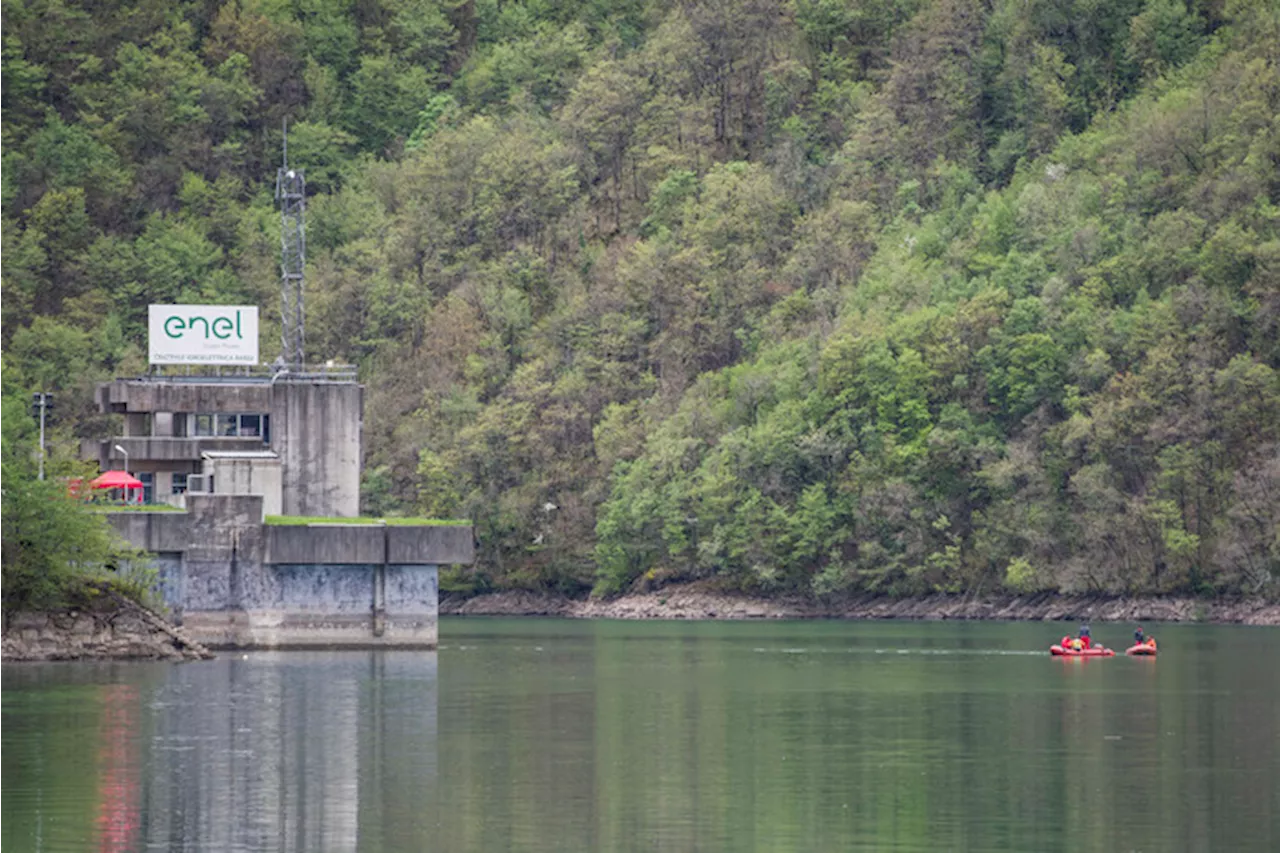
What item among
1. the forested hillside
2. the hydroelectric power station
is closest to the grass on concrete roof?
the hydroelectric power station

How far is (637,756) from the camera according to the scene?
188ft

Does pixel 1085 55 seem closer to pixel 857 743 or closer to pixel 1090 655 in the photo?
pixel 1090 655

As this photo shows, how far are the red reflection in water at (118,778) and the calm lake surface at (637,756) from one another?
10 cm

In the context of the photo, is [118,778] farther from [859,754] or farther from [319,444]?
[319,444]

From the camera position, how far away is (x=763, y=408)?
171m

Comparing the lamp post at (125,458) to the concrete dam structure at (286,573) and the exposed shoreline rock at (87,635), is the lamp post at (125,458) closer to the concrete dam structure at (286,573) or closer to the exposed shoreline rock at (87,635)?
the concrete dam structure at (286,573)

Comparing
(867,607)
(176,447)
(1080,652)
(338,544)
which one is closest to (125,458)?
(176,447)

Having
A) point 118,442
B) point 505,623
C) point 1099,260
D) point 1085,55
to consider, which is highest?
point 1085,55

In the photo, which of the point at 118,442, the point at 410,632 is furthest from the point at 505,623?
the point at 410,632

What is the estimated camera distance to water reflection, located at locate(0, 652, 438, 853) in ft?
146

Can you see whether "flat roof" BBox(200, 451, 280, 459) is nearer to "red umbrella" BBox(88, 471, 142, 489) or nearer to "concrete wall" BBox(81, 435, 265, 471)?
"concrete wall" BBox(81, 435, 265, 471)

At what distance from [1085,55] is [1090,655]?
101 meters

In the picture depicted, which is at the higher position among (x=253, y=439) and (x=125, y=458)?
(x=253, y=439)

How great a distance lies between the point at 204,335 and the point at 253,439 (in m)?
8.44
